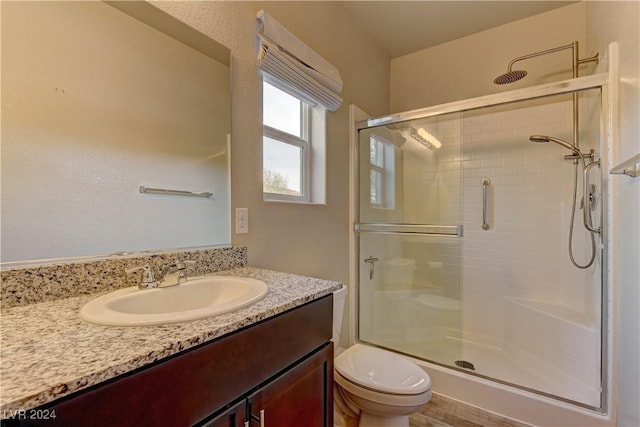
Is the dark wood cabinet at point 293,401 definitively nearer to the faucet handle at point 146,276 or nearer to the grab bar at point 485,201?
the faucet handle at point 146,276

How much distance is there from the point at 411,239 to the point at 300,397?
5.48ft

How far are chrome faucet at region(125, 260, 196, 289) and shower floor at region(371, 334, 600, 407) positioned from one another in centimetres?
176

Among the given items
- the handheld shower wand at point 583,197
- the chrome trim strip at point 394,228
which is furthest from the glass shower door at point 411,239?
the handheld shower wand at point 583,197

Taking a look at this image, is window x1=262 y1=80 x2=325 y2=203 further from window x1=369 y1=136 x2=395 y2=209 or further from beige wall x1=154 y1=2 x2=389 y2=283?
window x1=369 y1=136 x2=395 y2=209

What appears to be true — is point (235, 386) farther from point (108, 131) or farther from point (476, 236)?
point (476, 236)

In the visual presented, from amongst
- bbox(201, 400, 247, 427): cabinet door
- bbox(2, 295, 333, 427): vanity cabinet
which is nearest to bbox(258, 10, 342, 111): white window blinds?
bbox(2, 295, 333, 427): vanity cabinet

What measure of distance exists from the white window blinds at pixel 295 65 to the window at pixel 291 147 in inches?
3.8

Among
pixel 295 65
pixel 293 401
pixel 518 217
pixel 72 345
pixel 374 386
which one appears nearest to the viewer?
pixel 72 345

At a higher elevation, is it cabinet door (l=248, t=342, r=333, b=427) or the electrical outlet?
the electrical outlet

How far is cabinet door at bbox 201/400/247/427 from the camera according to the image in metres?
0.62

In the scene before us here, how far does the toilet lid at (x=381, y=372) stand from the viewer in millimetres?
1243

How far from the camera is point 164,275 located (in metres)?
1.00

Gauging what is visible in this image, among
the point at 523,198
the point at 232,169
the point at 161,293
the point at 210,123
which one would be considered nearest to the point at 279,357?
the point at 161,293

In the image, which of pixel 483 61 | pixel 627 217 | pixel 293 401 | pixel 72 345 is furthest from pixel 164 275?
pixel 483 61
